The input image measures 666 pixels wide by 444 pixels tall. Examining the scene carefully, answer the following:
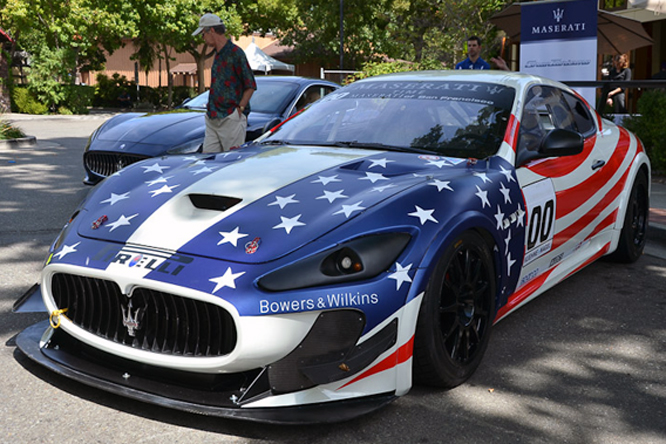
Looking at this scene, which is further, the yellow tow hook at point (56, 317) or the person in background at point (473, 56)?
the person in background at point (473, 56)

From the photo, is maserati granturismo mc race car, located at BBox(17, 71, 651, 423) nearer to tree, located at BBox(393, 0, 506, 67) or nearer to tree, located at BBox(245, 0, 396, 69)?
tree, located at BBox(393, 0, 506, 67)

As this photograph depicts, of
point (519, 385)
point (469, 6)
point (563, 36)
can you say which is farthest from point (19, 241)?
point (469, 6)

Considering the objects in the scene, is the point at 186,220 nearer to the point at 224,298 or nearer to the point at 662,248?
the point at 224,298

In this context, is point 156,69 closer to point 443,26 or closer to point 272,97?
point 443,26

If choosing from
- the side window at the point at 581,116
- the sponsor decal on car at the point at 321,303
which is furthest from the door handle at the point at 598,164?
the sponsor decal on car at the point at 321,303

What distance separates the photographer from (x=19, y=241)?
20.5 feet

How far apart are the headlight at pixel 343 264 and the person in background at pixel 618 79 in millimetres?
10503

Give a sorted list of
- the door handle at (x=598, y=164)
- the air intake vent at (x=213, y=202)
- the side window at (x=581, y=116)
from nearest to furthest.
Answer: the air intake vent at (x=213, y=202) → the door handle at (x=598, y=164) → the side window at (x=581, y=116)

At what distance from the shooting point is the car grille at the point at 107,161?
308 inches

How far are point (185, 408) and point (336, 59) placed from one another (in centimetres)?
4074

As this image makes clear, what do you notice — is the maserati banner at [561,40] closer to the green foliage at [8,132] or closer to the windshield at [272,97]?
the windshield at [272,97]

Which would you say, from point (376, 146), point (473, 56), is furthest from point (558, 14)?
point (376, 146)

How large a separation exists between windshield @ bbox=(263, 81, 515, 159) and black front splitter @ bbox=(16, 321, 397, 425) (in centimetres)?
164

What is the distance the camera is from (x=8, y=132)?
15.2 metres
